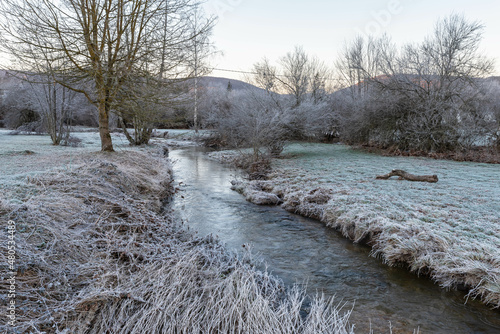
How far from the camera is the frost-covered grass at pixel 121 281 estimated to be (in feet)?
8.82

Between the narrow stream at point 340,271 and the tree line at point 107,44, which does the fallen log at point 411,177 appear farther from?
the tree line at point 107,44

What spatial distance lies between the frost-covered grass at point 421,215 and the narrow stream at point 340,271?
0.24 meters

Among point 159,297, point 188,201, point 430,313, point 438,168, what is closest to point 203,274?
point 159,297

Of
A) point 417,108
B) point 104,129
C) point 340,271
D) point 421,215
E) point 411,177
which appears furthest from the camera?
point 417,108

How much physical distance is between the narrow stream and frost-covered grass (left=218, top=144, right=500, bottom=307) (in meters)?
0.24

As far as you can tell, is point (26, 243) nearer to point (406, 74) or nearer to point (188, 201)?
point (188, 201)

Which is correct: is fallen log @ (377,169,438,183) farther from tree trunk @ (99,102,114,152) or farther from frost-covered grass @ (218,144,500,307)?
tree trunk @ (99,102,114,152)

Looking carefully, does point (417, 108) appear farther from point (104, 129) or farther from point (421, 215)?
point (104, 129)

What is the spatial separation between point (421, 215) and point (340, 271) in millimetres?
2193

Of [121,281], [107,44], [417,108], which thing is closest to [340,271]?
[121,281]

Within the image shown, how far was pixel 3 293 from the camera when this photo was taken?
2.55 metres

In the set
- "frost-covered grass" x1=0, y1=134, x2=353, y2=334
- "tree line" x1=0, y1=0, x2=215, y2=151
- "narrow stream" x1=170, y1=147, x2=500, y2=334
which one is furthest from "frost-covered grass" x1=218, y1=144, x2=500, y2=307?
"tree line" x1=0, y1=0, x2=215, y2=151

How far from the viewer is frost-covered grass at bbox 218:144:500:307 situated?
3.95 metres

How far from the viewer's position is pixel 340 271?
443 centimetres
